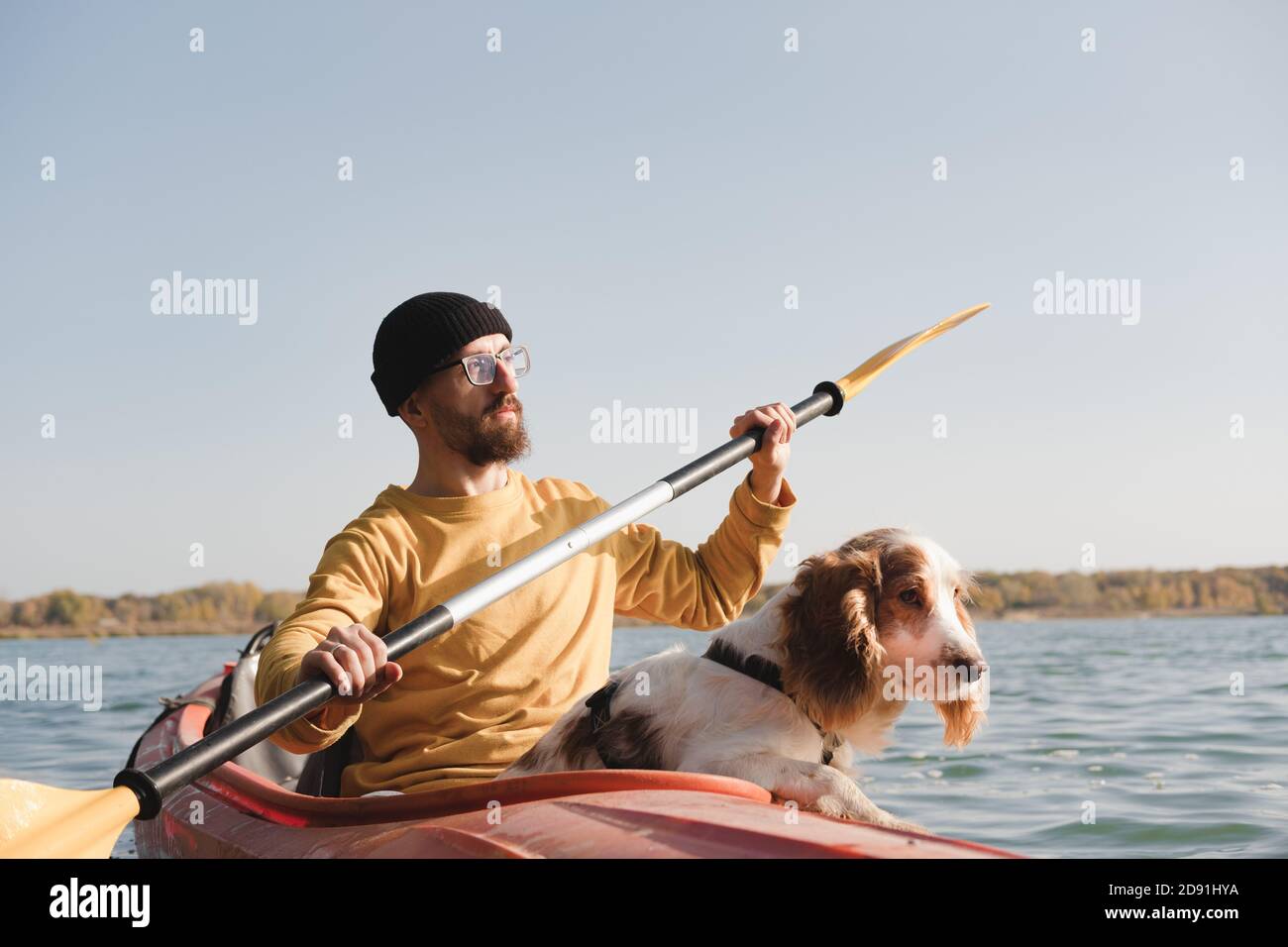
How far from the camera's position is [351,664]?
236 cm

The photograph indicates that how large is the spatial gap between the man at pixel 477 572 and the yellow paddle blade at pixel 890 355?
0.58 meters

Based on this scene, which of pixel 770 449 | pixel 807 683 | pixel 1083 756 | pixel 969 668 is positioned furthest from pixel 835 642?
pixel 1083 756

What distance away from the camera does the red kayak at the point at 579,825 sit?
6.62ft

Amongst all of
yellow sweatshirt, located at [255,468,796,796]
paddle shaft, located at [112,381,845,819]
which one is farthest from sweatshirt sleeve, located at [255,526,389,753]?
paddle shaft, located at [112,381,845,819]

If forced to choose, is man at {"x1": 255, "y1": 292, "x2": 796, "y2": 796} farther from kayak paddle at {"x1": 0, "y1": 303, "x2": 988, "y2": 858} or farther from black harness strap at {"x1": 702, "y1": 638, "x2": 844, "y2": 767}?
black harness strap at {"x1": 702, "y1": 638, "x2": 844, "y2": 767}

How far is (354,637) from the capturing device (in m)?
2.39

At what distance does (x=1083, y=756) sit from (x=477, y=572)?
5277mm

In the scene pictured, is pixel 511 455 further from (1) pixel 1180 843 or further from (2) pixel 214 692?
(1) pixel 1180 843

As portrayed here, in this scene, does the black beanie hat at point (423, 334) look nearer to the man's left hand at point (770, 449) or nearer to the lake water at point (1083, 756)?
the man's left hand at point (770, 449)

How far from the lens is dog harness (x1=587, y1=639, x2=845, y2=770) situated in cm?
259

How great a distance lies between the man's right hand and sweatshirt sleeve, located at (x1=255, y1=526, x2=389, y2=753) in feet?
0.25

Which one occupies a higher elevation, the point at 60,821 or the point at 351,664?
the point at 351,664

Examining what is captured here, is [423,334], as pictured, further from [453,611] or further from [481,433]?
[453,611]
